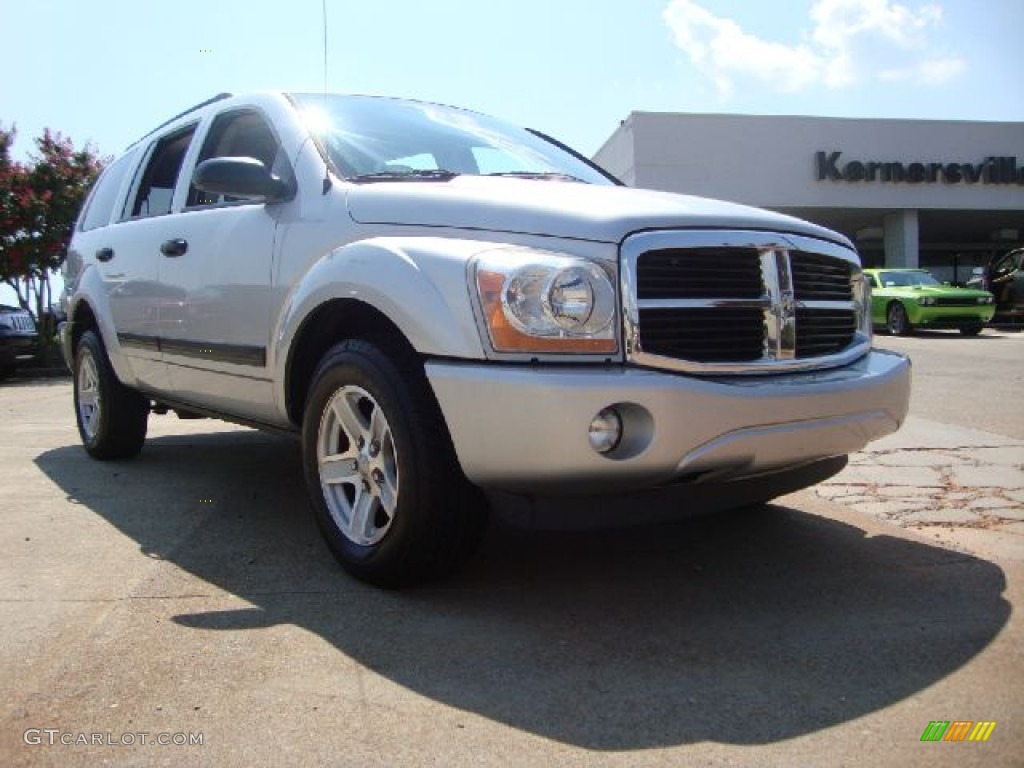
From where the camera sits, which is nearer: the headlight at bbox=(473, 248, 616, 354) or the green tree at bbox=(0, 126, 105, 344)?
the headlight at bbox=(473, 248, 616, 354)

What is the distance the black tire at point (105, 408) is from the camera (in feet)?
17.1

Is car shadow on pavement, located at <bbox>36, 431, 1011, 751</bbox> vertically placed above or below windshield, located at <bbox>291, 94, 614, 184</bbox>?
below

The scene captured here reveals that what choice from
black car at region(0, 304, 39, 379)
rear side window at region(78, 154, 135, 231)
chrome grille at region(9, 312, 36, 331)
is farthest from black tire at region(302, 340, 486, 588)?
chrome grille at region(9, 312, 36, 331)

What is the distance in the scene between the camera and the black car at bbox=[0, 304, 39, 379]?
14.2 meters

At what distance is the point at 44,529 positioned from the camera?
12.8ft

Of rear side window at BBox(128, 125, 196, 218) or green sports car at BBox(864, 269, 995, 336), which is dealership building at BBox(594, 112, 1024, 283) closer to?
green sports car at BBox(864, 269, 995, 336)

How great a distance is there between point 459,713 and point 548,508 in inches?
26.2

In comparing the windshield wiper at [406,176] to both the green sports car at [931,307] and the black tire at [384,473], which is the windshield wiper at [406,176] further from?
the green sports car at [931,307]

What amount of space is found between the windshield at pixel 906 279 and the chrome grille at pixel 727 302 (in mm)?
16720

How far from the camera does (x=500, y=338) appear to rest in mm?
2541

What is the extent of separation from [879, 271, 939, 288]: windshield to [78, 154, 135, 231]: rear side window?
16.3 metres

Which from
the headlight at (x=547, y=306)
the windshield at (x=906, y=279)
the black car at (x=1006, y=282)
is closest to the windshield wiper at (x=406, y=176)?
the headlight at (x=547, y=306)

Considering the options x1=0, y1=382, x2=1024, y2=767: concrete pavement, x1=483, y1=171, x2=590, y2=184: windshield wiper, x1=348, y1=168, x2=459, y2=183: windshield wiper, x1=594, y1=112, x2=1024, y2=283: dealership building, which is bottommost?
x1=0, y1=382, x2=1024, y2=767: concrete pavement

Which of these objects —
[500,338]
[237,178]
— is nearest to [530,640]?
[500,338]
